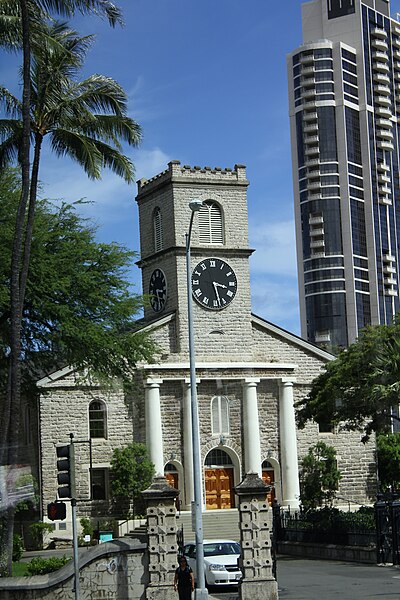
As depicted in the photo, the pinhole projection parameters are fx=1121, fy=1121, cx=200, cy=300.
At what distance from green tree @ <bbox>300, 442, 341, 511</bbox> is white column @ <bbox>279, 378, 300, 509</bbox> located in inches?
27.1

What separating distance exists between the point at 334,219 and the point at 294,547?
318 feet

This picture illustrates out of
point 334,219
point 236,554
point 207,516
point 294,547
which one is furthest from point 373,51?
point 236,554

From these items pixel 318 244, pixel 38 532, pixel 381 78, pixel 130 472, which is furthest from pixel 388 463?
pixel 381 78

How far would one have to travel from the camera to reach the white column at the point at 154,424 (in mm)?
58719

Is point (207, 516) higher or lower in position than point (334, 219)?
lower

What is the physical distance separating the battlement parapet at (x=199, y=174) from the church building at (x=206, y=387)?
82 mm

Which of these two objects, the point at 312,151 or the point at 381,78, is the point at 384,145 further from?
the point at 312,151

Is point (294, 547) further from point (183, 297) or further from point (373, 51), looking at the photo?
point (373, 51)

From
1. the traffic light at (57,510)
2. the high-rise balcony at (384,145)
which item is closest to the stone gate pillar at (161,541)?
the traffic light at (57,510)

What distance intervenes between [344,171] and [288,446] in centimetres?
8218

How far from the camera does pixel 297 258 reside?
140875 millimetres

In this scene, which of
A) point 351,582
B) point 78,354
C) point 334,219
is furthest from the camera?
point 334,219

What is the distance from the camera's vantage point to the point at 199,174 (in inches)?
2534

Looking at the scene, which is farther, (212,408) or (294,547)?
(212,408)
